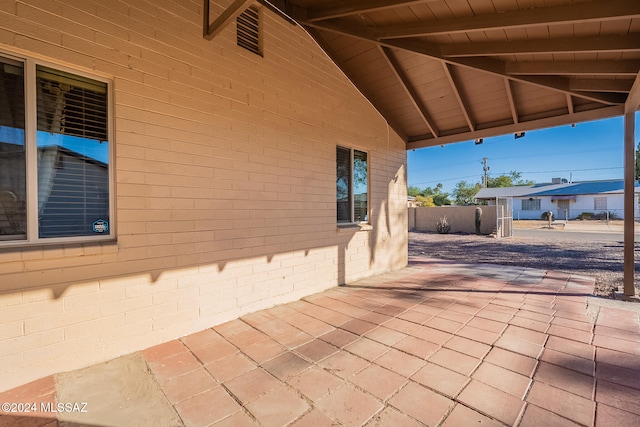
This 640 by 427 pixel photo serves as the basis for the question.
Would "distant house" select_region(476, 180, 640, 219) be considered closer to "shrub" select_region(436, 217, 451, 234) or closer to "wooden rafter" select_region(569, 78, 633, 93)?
"shrub" select_region(436, 217, 451, 234)

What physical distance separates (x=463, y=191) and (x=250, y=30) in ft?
172

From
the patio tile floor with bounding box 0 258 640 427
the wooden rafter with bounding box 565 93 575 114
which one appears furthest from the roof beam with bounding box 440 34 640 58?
the patio tile floor with bounding box 0 258 640 427

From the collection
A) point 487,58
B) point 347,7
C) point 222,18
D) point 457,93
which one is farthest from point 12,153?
point 457,93

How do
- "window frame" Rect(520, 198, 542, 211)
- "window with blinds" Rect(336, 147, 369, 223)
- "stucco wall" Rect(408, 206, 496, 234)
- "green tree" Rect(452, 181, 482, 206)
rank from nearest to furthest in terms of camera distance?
"window with blinds" Rect(336, 147, 369, 223), "stucco wall" Rect(408, 206, 496, 234), "window frame" Rect(520, 198, 542, 211), "green tree" Rect(452, 181, 482, 206)

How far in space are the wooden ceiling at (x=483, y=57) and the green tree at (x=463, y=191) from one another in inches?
1862

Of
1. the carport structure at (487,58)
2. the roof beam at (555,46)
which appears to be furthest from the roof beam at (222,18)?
the roof beam at (555,46)

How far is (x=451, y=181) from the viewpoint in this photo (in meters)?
51.8

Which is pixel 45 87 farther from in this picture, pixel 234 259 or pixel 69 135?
pixel 234 259

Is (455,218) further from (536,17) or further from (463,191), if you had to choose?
(463,191)

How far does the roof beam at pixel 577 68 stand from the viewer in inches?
130

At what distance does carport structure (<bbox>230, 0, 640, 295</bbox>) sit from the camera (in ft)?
9.48

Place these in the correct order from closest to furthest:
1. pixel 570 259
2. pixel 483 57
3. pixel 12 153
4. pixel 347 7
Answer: pixel 12 153, pixel 347 7, pixel 483 57, pixel 570 259

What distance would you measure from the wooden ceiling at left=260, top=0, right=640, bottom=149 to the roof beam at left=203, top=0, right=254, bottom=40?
1063 millimetres

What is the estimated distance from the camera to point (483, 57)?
12.5 feet
